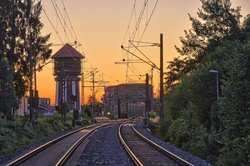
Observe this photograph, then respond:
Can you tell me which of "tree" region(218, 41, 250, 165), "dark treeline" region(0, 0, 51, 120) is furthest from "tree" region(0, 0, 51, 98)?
"tree" region(218, 41, 250, 165)

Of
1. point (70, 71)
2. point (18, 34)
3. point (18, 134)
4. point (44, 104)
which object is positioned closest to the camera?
point (18, 134)

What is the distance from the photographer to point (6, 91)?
59594 millimetres

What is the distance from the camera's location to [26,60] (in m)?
67.9

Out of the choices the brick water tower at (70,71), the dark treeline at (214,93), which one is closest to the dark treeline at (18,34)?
the dark treeline at (214,93)

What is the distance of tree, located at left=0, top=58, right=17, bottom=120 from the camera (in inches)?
2293

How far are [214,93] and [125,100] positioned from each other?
103 m

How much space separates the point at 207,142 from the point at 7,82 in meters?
34.6

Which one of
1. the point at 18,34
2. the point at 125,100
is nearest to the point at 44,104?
the point at 125,100

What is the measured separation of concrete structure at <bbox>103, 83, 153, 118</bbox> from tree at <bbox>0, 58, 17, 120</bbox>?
76783 mm

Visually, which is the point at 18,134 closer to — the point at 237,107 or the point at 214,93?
the point at 214,93

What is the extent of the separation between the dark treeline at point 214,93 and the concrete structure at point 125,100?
65.1m

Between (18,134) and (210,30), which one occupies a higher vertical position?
(210,30)

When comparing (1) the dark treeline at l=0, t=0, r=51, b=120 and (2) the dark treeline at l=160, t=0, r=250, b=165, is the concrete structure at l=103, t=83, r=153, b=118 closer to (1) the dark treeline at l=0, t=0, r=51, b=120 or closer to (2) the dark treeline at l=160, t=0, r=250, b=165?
(2) the dark treeline at l=160, t=0, r=250, b=165

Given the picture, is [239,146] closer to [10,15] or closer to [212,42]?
[212,42]
